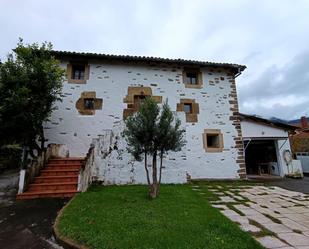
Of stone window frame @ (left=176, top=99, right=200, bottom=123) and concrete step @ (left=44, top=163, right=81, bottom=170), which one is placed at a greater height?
stone window frame @ (left=176, top=99, right=200, bottom=123)

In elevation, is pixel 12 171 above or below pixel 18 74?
below

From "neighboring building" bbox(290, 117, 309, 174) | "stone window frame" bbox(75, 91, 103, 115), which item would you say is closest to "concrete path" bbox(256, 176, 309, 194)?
"neighboring building" bbox(290, 117, 309, 174)

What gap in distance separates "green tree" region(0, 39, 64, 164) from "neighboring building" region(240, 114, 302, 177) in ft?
31.2

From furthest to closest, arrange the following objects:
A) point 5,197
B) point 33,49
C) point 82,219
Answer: point 33,49
point 5,197
point 82,219

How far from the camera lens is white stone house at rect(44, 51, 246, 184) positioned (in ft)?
30.1

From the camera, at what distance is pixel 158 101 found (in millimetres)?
9984

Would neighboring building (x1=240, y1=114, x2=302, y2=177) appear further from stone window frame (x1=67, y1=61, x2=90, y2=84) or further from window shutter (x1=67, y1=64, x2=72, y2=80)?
window shutter (x1=67, y1=64, x2=72, y2=80)

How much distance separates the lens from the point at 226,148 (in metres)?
9.97

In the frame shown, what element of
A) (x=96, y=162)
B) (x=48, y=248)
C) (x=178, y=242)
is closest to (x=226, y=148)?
(x=96, y=162)

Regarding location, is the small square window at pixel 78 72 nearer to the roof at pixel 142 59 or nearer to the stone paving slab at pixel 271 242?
the roof at pixel 142 59

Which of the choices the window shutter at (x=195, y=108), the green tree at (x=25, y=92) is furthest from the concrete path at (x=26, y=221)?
the window shutter at (x=195, y=108)

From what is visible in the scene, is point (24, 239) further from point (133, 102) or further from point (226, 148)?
point (226, 148)

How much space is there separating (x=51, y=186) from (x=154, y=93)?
612 cm

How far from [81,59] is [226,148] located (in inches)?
325
